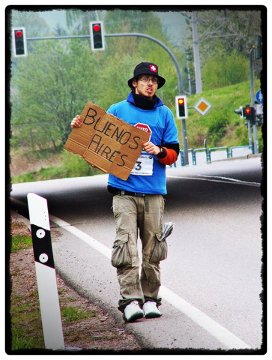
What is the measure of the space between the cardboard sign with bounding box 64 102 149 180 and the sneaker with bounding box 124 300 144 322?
86 centimetres

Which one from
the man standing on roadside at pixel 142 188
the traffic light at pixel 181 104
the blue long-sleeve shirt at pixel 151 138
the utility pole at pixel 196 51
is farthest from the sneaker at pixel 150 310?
the traffic light at pixel 181 104

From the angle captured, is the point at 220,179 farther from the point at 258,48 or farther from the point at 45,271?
the point at 45,271

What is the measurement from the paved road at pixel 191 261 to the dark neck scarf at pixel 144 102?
141cm

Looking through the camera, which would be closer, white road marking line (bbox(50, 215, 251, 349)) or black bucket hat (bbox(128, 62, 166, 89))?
white road marking line (bbox(50, 215, 251, 349))

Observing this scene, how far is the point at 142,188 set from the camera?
259 inches

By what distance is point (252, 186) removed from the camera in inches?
662

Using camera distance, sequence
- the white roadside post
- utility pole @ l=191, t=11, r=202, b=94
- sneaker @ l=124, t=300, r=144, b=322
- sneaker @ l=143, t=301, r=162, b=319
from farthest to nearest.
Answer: utility pole @ l=191, t=11, r=202, b=94 < sneaker @ l=143, t=301, r=162, b=319 < sneaker @ l=124, t=300, r=144, b=322 < the white roadside post

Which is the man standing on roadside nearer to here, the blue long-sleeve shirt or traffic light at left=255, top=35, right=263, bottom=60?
the blue long-sleeve shirt

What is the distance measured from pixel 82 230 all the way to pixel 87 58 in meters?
11.7

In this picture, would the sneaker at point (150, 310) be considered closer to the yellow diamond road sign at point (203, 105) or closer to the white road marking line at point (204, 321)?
the white road marking line at point (204, 321)

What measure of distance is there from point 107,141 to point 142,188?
38cm

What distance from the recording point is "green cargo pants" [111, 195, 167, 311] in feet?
21.7

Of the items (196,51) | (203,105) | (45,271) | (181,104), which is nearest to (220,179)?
(203,105)

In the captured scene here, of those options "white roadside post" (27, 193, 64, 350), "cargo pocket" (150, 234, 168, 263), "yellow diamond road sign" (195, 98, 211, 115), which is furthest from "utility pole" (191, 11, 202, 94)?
"white roadside post" (27, 193, 64, 350)
